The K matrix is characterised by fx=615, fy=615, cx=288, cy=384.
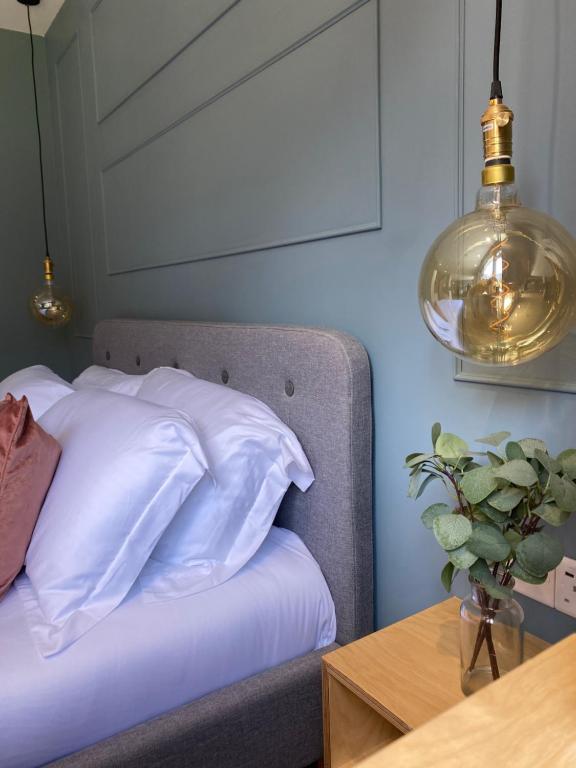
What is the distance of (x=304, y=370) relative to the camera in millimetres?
1336

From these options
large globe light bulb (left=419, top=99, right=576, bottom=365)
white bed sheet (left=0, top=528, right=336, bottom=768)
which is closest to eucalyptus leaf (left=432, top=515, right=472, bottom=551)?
large globe light bulb (left=419, top=99, right=576, bottom=365)

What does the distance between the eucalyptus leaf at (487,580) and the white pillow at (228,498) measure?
562 millimetres

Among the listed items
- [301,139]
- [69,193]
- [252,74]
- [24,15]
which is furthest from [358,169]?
[24,15]

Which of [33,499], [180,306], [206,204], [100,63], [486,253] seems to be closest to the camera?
[486,253]

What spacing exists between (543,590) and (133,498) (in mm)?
719

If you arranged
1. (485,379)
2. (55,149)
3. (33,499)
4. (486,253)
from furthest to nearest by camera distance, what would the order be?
(55,149) < (33,499) < (485,379) < (486,253)

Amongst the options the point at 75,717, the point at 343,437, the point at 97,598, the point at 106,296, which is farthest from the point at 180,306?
the point at 75,717

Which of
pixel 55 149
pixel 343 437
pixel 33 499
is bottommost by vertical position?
pixel 33 499

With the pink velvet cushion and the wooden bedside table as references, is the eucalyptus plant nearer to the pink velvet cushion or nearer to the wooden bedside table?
the wooden bedside table

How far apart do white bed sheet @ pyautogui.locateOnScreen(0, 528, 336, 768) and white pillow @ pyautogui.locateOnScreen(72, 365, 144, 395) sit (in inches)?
27.7

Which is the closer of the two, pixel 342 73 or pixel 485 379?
pixel 485 379

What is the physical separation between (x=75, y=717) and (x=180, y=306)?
140 centimetres

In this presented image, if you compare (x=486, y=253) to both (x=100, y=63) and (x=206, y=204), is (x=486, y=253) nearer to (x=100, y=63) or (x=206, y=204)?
(x=206, y=204)

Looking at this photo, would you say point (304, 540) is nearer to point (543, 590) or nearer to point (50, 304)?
point (543, 590)
